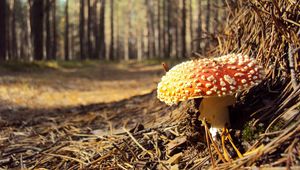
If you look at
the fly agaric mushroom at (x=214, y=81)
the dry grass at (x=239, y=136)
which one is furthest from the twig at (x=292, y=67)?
the fly agaric mushroom at (x=214, y=81)

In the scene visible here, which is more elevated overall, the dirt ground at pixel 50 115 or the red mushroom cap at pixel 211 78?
the red mushroom cap at pixel 211 78

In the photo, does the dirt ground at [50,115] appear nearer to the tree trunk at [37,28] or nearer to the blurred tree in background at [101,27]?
the blurred tree in background at [101,27]

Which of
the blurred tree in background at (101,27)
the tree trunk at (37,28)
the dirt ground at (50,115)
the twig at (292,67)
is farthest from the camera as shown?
the tree trunk at (37,28)

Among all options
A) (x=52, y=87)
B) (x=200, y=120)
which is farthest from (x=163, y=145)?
(x=52, y=87)

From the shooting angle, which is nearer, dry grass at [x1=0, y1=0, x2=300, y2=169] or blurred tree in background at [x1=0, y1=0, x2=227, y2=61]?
dry grass at [x1=0, y1=0, x2=300, y2=169]

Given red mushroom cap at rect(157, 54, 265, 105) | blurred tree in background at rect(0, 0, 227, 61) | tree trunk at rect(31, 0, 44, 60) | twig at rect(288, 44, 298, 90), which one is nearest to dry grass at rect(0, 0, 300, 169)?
twig at rect(288, 44, 298, 90)

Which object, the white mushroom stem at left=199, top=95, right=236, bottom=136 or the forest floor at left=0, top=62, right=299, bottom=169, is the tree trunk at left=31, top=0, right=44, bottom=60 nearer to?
the forest floor at left=0, top=62, right=299, bottom=169

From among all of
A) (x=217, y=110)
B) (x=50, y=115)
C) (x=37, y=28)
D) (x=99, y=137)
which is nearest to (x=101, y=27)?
(x=37, y=28)
